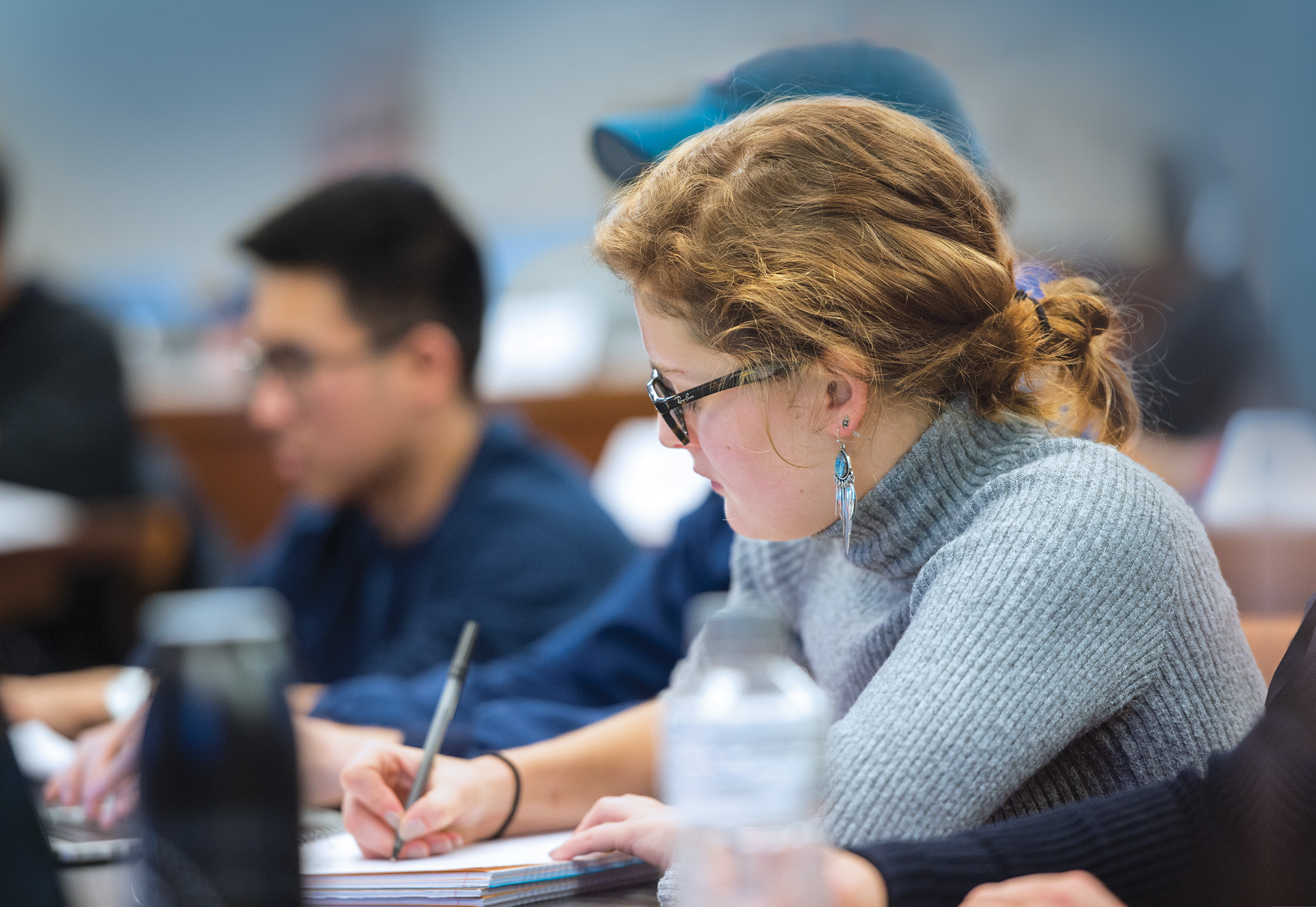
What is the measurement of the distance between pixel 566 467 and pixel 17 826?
133 centimetres

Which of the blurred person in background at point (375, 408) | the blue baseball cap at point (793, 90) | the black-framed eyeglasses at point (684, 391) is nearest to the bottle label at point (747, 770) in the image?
the black-framed eyeglasses at point (684, 391)

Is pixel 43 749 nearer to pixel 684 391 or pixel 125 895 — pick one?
pixel 125 895

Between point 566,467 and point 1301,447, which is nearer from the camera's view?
point 1301,447

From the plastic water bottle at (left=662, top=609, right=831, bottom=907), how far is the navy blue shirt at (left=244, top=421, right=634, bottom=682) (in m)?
1.12

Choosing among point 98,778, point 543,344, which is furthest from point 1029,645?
point 543,344

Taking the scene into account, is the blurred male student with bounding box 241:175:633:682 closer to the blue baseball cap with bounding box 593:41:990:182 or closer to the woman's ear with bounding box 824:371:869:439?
the blue baseball cap with bounding box 593:41:990:182

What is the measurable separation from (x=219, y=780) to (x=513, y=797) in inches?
16.0

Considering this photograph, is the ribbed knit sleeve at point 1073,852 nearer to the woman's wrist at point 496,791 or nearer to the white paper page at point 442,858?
the white paper page at point 442,858

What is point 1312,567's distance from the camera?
2.92 ft

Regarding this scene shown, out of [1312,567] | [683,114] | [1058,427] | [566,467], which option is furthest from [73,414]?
[1312,567]

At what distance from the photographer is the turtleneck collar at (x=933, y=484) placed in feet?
2.80

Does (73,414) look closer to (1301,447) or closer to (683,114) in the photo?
(683,114)

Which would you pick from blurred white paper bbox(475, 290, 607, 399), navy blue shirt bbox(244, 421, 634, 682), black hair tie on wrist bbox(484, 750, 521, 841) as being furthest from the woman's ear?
blurred white paper bbox(475, 290, 607, 399)

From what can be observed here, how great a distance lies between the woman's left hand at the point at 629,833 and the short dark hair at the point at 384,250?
1.21 metres
